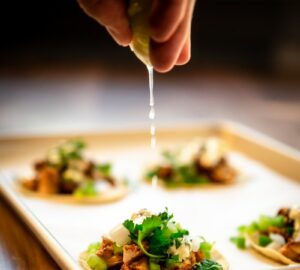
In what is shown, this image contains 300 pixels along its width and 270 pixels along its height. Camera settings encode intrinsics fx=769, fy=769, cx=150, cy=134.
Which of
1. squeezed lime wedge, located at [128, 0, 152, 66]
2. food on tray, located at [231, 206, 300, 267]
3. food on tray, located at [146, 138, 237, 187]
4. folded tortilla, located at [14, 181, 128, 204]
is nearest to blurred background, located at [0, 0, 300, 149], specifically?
food on tray, located at [146, 138, 237, 187]

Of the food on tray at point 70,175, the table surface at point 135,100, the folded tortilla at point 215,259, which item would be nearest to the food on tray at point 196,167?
the food on tray at point 70,175

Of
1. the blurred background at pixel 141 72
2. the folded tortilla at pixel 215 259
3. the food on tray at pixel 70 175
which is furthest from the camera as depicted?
the blurred background at pixel 141 72

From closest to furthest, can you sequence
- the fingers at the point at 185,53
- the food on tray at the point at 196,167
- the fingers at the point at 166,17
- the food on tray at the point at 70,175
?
the fingers at the point at 166,17 < the fingers at the point at 185,53 < the food on tray at the point at 70,175 < the food on tray at the point at 196,167

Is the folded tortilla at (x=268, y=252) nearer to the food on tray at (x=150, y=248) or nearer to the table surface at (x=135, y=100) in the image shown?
the food on tray at (x=150, y=248)

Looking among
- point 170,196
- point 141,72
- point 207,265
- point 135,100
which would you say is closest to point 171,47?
point 207,265

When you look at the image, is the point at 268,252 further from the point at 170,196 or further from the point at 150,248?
the point at 170,196
